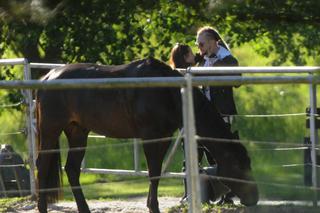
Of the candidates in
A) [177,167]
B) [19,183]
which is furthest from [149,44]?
[19,183]

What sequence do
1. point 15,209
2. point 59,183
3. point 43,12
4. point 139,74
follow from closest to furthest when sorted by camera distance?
1. point 43,12
2. point 139,74
3. point 59,183
4. point 15,209

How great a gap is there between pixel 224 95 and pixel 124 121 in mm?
951

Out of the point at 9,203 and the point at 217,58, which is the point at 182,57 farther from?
the point at 9,203

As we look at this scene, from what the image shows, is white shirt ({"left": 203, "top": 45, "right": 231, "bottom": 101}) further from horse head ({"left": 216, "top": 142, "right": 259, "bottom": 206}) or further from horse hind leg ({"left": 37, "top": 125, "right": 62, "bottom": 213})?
horse hind leg ({"left": 37, "top": 125, "right": 62, "bottom": 213})

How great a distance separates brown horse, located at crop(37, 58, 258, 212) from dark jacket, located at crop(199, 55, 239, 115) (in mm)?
577

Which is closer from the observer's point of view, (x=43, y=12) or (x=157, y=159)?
(x=43, y=12)

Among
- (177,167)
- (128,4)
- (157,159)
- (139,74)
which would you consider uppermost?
(128,4)

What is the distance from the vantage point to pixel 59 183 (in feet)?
27.1

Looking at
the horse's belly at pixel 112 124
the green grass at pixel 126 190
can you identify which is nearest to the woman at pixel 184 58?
the horse's belly at pixel 112 124

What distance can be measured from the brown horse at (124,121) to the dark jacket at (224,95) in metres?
0.58

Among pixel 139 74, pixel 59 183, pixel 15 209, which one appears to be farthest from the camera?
pixel 15 209

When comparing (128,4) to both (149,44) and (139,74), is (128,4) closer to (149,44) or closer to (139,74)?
(139,74)

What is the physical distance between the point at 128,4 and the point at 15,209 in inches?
154

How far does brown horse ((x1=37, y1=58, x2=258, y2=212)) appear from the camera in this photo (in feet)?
23.6
